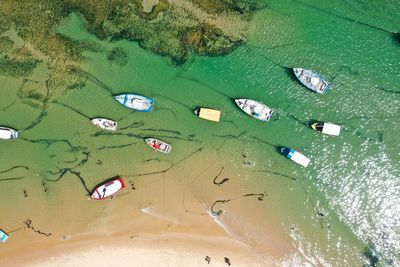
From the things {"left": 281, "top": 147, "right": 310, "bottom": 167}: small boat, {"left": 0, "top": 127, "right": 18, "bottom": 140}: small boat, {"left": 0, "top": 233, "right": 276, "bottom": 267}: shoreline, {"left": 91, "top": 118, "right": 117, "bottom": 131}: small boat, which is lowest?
{"left": 0, "top": 233, "right": 276, "bottom": 267}: shoreline

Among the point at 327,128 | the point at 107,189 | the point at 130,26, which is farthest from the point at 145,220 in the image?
the point at 327,128

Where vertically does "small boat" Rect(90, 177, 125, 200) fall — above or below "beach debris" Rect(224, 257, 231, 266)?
above

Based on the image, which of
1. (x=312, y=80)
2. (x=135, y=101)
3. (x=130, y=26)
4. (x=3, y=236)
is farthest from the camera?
(x=130, y=26)

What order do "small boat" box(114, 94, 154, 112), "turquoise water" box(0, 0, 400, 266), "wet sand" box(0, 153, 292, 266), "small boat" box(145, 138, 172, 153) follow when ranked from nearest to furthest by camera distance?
"small boat" box(114, 94, 154, 112) → "small boat" box(145, 138, 172, 153) → "wet sand" box(0, 153, 292, 266) → "turquoise water" box(0, 0, 400, 266)

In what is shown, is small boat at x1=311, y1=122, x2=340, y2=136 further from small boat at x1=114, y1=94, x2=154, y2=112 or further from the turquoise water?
small boat at x1=114, y1=94, x2=154, y2=112

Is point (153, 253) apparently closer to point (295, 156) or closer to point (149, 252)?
point (149, 252)

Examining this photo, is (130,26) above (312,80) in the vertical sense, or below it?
above

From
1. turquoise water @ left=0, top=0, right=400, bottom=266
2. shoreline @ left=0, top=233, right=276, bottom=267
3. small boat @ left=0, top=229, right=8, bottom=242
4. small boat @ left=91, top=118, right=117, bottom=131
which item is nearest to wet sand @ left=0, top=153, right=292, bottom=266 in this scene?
shoreline @ left=0, top=233, right=276, bottom=267

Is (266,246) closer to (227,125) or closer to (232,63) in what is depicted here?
(227,125)
